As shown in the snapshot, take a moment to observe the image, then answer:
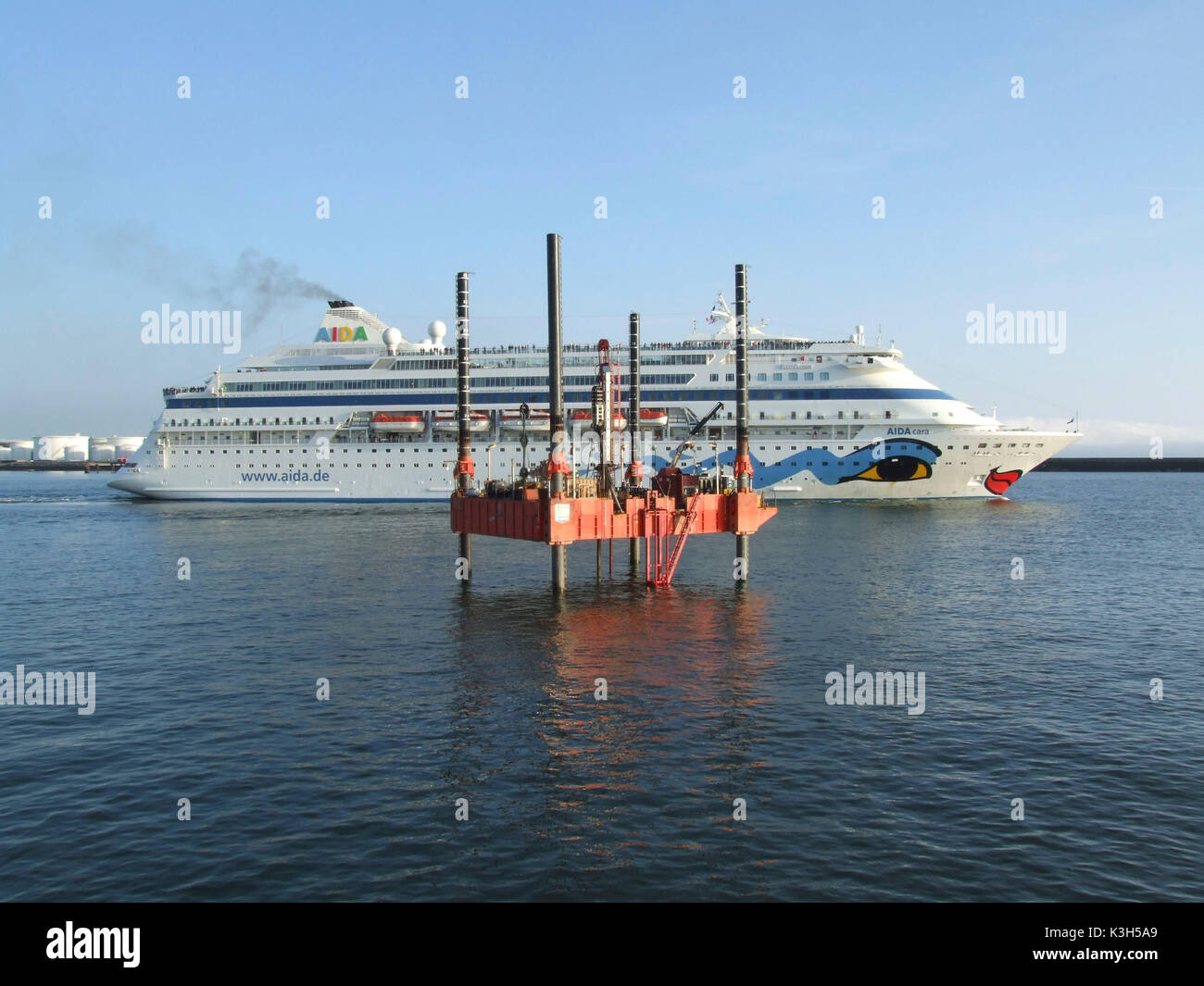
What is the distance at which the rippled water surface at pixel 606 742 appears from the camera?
13250mm

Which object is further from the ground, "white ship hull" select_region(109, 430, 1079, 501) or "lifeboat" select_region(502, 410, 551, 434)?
"lifeboat" select_region(502, 410, 551, 434)

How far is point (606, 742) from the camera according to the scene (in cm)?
1875

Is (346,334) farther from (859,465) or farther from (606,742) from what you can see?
(606,742)

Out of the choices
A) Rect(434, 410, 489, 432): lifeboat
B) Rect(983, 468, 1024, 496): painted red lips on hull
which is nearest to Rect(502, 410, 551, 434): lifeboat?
Rect(434, 410, 489, 432): lifeboat

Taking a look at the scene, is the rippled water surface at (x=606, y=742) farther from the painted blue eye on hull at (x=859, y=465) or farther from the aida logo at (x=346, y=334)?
the aida logo at (x=346, y=334)

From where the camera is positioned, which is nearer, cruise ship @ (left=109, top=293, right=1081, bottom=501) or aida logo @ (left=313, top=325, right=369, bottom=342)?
cruise ship @ (left=109, top=293, right=1081, bottom=501)

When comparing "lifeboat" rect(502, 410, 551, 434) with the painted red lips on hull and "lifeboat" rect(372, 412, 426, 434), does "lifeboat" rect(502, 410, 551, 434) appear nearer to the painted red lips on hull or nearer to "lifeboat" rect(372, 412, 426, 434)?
"lifeboat" rect(372, 412, 426, 434)

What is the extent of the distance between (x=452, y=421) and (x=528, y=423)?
25.6 ft

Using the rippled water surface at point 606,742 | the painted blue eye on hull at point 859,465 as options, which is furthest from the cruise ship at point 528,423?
the rippled water surface at point 606,742

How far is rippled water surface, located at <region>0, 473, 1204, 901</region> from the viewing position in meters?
13.2

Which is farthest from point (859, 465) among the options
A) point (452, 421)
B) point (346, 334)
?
point (346, 334)

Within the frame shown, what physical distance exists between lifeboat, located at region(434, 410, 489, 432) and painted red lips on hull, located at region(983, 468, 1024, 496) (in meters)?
48.1

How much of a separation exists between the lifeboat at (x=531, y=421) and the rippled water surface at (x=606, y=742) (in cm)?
4632
